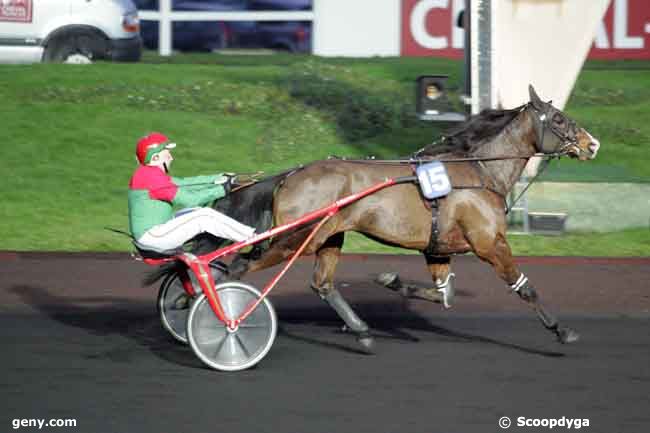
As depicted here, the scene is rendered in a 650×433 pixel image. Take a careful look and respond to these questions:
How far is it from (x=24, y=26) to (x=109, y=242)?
7.73m

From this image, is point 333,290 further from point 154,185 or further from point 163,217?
point 154,185

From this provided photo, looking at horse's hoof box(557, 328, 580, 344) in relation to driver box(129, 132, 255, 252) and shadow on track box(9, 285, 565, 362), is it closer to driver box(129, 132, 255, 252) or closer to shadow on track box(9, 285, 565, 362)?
shadow on track box(9, 285, 565, 362)

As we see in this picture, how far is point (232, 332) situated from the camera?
320 inches

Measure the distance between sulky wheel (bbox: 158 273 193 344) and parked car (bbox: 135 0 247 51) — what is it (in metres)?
16.1

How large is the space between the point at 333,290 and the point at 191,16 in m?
16.5

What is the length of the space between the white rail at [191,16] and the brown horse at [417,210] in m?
15.7

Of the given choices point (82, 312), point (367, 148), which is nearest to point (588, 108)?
point (367, 148)

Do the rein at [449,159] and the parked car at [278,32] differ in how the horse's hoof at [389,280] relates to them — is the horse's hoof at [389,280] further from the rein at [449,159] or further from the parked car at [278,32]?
the parked car at [278,32]

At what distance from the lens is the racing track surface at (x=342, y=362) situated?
713cm

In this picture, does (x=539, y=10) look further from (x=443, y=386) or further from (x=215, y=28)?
(x=215, y=28)

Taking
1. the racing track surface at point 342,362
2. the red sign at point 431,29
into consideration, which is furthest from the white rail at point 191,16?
the racing track surface at point 342,362

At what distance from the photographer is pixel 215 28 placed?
80.5 feet

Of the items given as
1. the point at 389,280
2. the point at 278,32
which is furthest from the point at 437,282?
the point at 278,32

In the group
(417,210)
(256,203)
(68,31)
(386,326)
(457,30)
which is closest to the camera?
(417,210)
